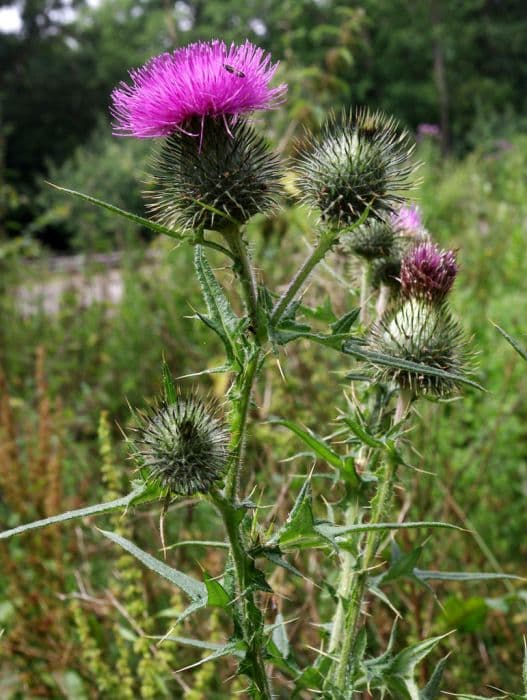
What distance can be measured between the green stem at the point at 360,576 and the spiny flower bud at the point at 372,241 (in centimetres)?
63

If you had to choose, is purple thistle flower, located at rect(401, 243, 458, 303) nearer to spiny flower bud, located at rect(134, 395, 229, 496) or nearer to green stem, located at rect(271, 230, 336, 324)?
green stem, located at rect(271, 230, 336, 324)

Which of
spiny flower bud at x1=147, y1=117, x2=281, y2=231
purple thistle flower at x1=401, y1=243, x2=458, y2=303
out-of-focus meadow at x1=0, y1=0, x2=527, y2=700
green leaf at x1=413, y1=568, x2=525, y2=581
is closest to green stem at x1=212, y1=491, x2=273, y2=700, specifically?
out-of-focus meadow at x1=0, y1=0, x2=527, y2=700

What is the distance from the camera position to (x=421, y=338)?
6.35 ft

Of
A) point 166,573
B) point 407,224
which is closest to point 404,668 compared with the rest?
point 166,573

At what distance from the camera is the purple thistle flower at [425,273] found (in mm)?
1979

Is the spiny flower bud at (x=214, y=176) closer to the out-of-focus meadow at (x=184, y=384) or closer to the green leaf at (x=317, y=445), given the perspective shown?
the out-of-focus meadow at (x=184, y=384)

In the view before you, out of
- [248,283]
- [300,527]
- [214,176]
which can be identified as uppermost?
[214,176]

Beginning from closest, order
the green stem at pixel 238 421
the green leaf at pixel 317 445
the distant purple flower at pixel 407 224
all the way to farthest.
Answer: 1. the green stem at pixel 238 421
2. the green leaf at pixel 317 445
3. the distant purple flower at pixel 407 224

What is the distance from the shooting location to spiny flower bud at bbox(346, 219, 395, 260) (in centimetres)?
221

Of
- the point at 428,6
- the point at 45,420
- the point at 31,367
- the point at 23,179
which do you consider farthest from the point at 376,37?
the point at 45,420

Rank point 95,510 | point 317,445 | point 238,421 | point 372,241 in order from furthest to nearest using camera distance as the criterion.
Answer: point 372,241, point 317,445, point 238,421, point 95,510

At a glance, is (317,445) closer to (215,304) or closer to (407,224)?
(215,304)

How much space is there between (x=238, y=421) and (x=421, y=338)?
0.63 m

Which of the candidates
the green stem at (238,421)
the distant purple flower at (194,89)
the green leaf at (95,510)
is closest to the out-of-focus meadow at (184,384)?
the green stem at (238,421)
